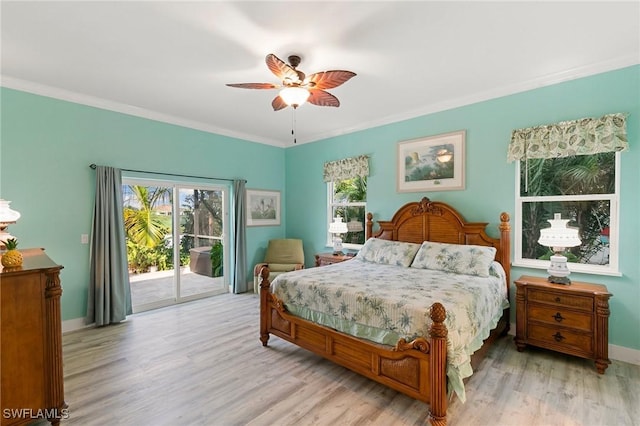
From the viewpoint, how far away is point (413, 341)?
2094 millimetres

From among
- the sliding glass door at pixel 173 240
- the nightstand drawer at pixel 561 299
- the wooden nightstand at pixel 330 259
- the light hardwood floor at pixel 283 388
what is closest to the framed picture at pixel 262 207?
the sliding glass door at pixel 173 240

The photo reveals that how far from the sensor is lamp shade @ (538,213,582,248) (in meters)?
2.86

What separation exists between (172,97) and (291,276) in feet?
8.70

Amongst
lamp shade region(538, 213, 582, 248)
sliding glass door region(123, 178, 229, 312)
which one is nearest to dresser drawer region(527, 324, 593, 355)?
lamp shade region(538, 213, 582, 248)

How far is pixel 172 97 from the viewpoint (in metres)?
3.72

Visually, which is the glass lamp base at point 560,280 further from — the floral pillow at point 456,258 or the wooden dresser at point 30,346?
the wooden dresser at point 30,346

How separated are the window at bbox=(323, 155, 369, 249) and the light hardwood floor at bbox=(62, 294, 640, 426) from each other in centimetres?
229

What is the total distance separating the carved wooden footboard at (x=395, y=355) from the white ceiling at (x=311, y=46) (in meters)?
2.14

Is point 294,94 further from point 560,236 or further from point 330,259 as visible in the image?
point 560,236

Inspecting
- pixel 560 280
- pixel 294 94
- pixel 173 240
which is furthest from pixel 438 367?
pixel 173 240

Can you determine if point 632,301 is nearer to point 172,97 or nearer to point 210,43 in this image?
point 210,43

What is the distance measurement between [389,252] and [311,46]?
2.54 meters

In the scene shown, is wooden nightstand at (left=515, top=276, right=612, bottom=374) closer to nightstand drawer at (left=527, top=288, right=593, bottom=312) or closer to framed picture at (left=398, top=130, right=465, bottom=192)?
nightstand drawer at (left=527, top=288, right=593, bottom=312)

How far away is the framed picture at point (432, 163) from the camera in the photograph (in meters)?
3.91
